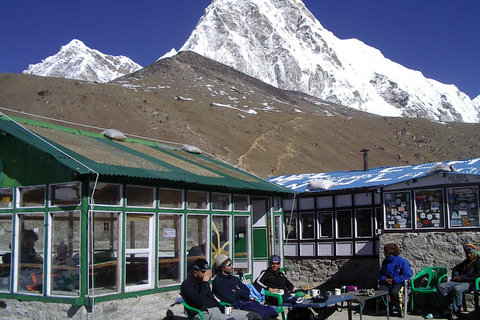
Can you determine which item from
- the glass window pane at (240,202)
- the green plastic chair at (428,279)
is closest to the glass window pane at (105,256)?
the glass window pane at (240,202)

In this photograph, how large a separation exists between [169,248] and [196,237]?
2.59 ft

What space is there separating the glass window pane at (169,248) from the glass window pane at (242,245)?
2044mm

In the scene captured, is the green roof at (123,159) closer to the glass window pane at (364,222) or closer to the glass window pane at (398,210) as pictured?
the glass window pane at (398,210)

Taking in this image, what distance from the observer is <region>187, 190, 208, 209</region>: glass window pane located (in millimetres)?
10594

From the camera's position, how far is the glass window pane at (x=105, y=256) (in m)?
8.67

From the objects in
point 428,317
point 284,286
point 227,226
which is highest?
point 227,226

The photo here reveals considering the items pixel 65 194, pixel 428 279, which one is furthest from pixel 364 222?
pixel 65 194

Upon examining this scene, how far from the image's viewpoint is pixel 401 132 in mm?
72125

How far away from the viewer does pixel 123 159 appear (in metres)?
9.74

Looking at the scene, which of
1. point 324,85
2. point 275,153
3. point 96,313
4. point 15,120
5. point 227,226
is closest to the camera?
point 96,313

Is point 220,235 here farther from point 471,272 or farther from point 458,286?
point 471,272

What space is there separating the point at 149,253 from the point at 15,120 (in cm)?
356

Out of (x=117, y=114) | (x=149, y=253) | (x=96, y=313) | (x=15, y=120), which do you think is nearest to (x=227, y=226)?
(x=149, y=253)

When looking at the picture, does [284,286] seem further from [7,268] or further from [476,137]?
[476,137]
